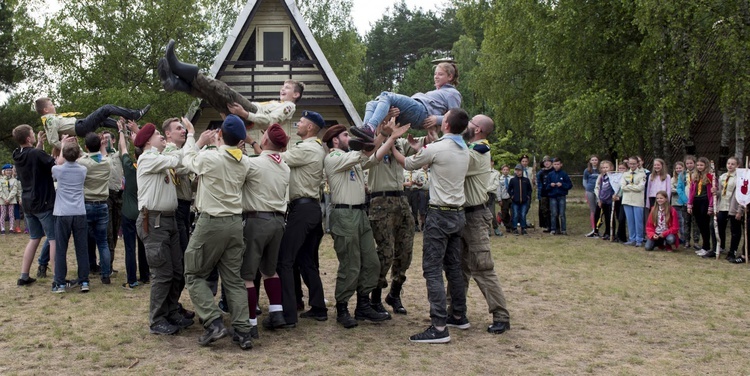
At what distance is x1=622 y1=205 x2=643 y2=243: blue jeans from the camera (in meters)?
14.2

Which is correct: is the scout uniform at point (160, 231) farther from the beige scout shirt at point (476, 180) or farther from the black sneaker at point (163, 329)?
the beige scout shirt at point (476, 180)

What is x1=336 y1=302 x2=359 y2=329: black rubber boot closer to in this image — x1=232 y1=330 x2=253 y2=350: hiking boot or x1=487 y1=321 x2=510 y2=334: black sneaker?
x1=232 y1=330 x2=253 y2=350: hiking boot

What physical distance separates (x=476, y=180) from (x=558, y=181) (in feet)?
33.7

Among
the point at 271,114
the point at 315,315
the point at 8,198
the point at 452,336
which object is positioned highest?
the point at 271,114

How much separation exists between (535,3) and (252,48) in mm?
8196

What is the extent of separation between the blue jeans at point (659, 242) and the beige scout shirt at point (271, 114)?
930cm

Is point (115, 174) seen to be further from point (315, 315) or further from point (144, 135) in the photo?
point (315, 315)

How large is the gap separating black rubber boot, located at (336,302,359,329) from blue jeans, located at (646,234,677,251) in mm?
8687

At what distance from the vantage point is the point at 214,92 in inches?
249

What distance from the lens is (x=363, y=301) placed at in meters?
7.09

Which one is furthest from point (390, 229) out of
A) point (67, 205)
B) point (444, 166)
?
point (67, 205)

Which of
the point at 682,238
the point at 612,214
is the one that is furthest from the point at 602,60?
the point at 682,238

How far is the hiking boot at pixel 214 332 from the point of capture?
598 cm

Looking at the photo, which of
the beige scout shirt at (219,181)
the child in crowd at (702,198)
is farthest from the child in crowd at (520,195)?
the beige scout shirt at (219,181)
